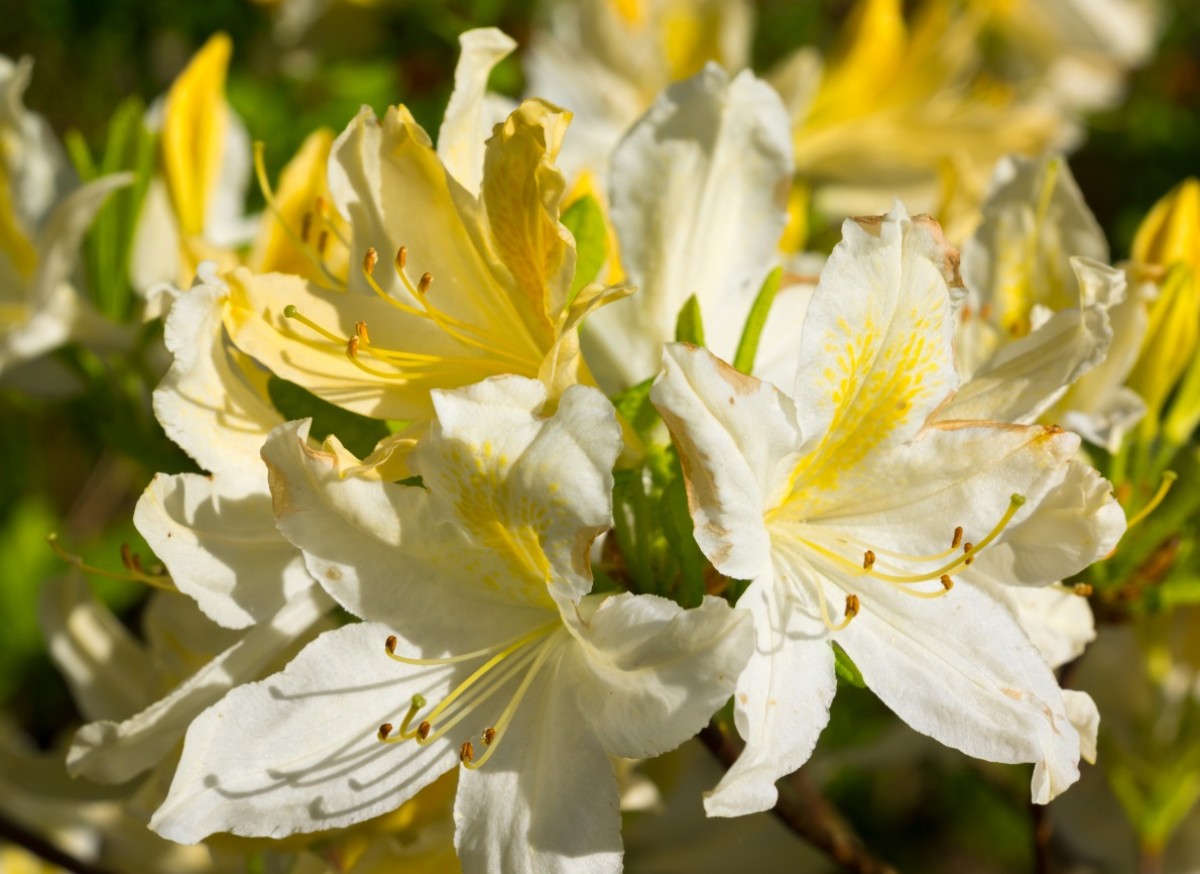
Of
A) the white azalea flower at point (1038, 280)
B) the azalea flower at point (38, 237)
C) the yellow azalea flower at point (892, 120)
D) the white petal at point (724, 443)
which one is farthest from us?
the yellow azalea flower at point (892, 120)

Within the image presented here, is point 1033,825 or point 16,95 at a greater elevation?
point 16,95

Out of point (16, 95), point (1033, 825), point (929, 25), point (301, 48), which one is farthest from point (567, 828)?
point (301, 48)

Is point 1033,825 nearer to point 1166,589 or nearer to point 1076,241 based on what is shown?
point 1166,589

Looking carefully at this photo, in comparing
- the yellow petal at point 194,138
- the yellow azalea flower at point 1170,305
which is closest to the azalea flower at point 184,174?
the yellow petal at point 194,138

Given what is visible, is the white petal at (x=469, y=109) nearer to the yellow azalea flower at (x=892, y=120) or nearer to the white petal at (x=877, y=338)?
the white petal at (x=877, y=338)

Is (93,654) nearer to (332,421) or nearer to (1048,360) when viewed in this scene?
(332,421)

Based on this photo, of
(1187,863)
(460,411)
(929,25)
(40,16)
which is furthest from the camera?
(40,16)

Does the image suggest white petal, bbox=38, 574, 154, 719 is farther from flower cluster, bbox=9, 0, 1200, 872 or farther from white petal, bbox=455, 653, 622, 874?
white petal, bbox=455, 653, 622, 874
